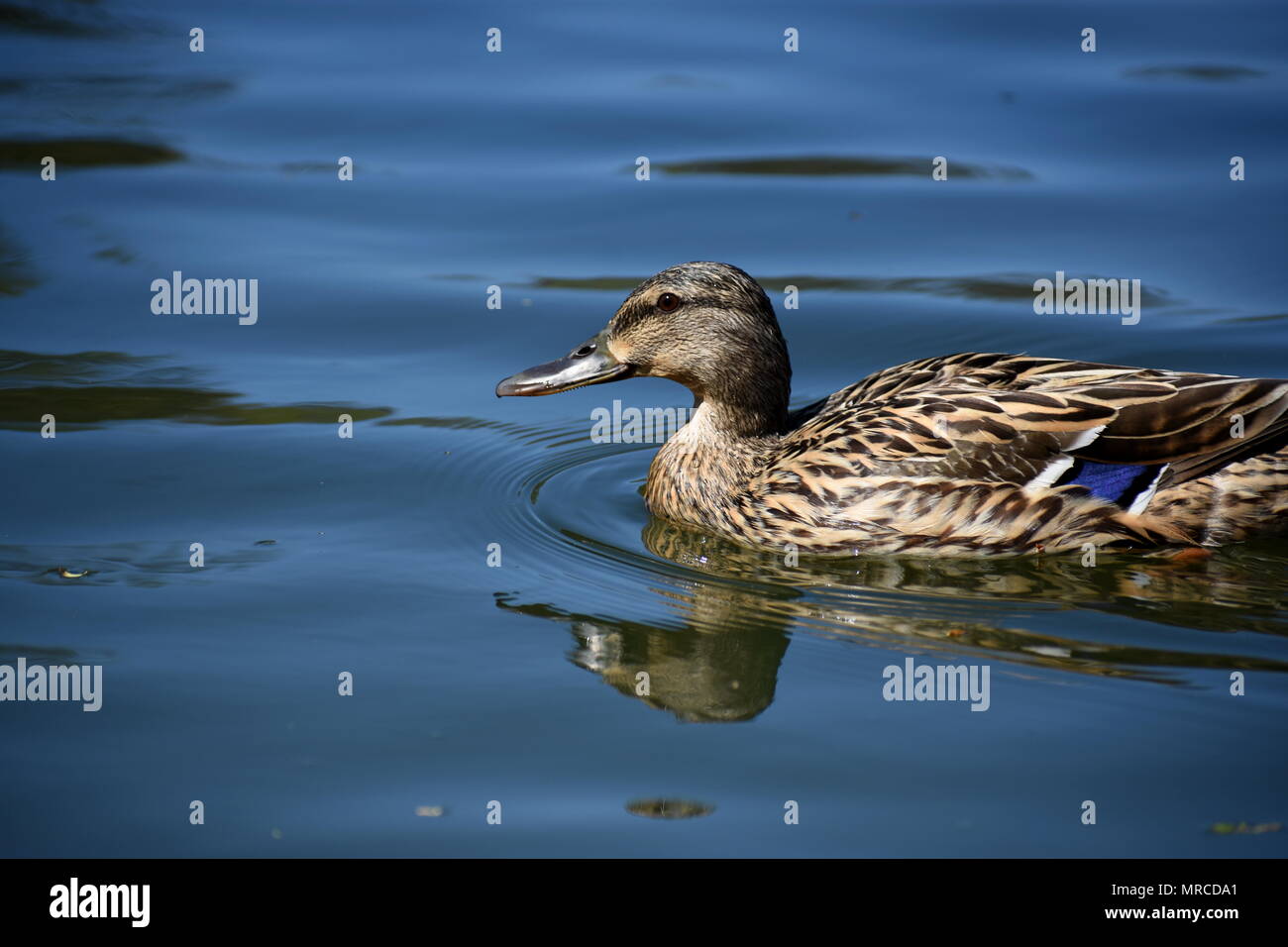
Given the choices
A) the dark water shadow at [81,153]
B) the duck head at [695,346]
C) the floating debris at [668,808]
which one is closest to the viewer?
the floating debris at [668,808]

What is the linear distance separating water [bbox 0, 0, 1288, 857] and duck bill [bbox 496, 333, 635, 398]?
67 centimetres

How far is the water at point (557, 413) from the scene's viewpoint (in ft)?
19.4

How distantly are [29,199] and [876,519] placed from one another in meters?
8.24

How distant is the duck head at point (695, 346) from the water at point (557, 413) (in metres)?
0.78

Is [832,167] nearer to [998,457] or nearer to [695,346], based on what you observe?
[695,346]

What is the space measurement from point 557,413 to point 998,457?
3.24m

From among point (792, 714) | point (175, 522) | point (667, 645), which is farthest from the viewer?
point (175, 522)

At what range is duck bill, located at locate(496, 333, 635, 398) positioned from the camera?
8.49 metres

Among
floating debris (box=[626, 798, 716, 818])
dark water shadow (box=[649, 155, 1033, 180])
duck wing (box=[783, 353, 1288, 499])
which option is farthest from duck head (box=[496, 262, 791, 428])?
dark water shadow (box=[649, 155, 1033, 180])

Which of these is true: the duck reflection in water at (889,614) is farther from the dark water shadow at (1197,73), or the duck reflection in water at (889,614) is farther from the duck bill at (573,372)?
the dark water shadow at (1197,73)

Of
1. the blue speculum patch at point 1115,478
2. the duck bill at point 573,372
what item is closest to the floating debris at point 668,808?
the blue speculum patch at point 1115,478

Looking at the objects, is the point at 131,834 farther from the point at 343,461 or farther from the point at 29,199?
the point at 29,199

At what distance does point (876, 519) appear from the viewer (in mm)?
7922

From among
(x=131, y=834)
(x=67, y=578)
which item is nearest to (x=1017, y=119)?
(x=67, y=578)
